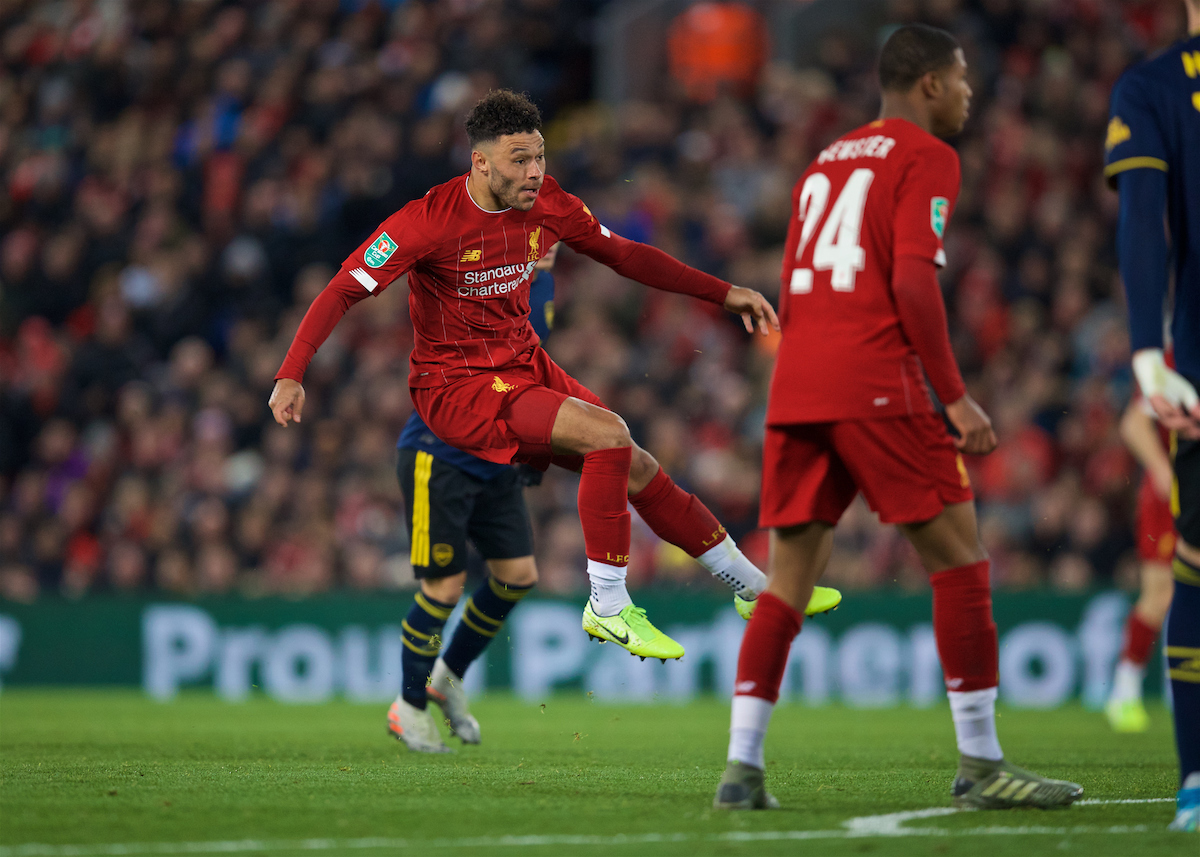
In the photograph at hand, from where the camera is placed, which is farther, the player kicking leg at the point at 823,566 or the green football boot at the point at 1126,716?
the green football boot at the point at 1126,716

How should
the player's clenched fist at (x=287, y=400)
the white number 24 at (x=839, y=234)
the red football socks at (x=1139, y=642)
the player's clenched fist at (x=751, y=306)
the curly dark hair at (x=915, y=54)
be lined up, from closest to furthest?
the white number 24 at (x=839, y=234), the curly dark hair at (x=915, y=54), the player's clenched fist at (x=287, y=400), the player's clenched fist at (x=751, y=306), the red football socks at (x=1139, y=642)

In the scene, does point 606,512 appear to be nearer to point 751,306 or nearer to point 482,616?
point 751,306

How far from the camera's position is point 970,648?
471cm

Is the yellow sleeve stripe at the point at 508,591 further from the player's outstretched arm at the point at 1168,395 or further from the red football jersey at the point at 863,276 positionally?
the player's outstretched arm at the point at 1168,395

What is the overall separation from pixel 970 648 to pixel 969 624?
0.25ft

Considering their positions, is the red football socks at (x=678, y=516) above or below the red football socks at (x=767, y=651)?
above

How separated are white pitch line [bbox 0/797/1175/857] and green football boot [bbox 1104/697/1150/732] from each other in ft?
17.7

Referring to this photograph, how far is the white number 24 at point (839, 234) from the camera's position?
4656 mm

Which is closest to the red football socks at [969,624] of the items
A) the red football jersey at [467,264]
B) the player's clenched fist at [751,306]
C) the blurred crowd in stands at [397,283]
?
the player's clenched fist at [751,306]

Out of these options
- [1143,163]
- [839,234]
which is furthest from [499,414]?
[1143,163]

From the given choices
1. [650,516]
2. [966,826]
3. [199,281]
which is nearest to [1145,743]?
[650,516]

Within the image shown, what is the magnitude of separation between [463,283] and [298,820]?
249 cm

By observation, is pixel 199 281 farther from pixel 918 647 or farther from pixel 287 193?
pixel 918 647

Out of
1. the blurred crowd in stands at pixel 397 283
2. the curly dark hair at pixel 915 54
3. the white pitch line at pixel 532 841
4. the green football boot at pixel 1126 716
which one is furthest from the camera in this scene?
the blurred crowd in stands at pixel 397 283
